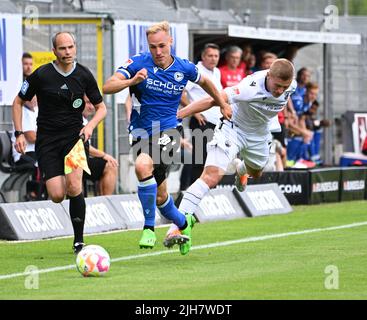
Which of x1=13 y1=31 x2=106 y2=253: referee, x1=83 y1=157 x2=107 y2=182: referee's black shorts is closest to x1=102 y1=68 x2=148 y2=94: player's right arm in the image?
x1=13 y1=31 x2=106 y2=253: referee

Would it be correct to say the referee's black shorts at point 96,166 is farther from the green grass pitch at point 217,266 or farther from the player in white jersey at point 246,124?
the player in white jersey at point 246,124

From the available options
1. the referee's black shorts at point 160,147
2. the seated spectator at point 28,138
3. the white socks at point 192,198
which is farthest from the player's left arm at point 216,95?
the seated spectator at point 28,138

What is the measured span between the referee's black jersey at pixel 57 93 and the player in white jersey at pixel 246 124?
1.06m

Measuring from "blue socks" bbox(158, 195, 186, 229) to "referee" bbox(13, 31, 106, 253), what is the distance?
86 cm

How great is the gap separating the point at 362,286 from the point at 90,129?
3.60 metres

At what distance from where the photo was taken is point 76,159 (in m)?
11.9

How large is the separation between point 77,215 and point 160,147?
1.11 metres

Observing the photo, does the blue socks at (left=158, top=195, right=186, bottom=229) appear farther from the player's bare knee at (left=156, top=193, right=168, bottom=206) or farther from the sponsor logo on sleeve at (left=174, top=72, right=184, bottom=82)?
the sponsor logo on sleeve at (left=174, top=72, right=184, bottom=82)

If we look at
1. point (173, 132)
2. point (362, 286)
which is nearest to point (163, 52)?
point (173, 132)

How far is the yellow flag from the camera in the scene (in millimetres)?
11875

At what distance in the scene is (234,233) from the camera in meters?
14.4

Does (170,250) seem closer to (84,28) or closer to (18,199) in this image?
(18,199)

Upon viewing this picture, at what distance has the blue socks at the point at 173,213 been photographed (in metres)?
11.7

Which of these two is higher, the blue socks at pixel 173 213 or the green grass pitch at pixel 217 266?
the blue socks at pixel 173 213
